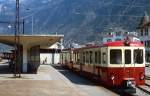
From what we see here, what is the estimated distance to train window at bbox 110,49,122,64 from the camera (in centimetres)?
2612

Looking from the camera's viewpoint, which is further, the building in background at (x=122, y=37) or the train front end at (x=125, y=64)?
the building in background at (x=122, y=37)

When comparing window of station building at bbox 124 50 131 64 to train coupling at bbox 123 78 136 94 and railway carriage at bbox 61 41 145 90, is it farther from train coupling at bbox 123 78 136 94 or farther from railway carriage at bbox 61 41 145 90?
train coupling at bbox 123 78 136 94

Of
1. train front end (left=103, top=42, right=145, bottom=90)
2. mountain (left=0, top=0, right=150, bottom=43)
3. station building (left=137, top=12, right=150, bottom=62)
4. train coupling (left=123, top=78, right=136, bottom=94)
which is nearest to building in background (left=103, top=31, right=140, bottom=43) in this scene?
train front end (left=103, top=42, right=145, bottom=90)

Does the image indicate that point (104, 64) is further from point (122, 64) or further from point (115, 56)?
point (122, 64)

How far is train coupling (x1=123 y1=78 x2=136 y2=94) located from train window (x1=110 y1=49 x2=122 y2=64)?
3.59 feet

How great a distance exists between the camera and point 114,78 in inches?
1017

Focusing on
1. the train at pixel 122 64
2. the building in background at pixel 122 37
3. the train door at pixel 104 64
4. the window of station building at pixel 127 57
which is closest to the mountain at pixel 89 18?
the building in background at pixel 122 37

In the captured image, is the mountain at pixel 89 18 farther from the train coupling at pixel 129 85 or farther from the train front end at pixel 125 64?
the train coupling at pixel 129 85

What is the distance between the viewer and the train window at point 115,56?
26125mm

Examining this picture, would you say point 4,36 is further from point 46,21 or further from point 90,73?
point 46,21

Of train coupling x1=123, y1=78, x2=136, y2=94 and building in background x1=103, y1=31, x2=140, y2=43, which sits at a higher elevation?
building in background x1=103, y1=31, x2=140, y2=43

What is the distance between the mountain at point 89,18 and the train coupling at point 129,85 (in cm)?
9424

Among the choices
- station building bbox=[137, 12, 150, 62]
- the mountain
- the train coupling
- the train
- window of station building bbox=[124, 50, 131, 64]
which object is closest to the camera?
the train coupling

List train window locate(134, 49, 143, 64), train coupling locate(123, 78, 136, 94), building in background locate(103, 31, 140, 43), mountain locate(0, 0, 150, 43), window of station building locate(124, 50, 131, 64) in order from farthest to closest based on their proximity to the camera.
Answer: mountain locate(0, 0, 150, 43)
building in background locate(103, 31, 140, 43)
train window locate(134, 49, 143, 64)
window of station building locate(124, 50, 131, 64)
train coupling locate(123, 78, 136, 94)
